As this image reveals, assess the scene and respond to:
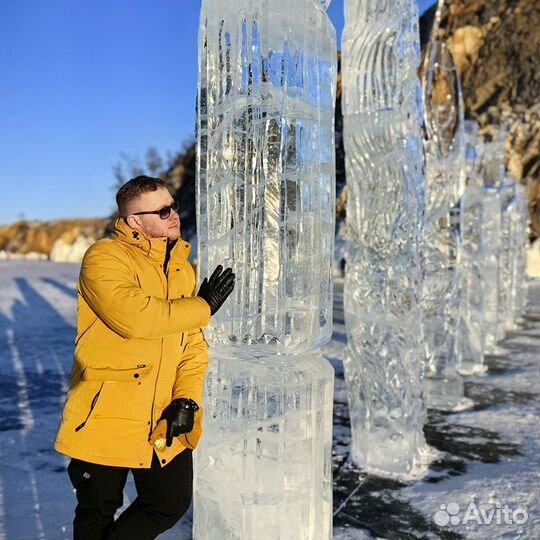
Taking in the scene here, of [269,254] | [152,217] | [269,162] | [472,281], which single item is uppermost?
[269,162]

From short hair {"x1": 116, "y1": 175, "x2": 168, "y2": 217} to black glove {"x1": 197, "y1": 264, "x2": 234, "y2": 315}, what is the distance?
1.10 ft

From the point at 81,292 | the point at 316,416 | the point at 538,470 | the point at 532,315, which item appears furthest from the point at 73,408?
the point at 532,315

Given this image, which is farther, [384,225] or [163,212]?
[384,225]

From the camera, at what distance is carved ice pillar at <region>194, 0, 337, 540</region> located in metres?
1.94

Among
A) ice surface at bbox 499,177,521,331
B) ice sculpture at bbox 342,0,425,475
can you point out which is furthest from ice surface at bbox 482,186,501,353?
ice sculpture at bbox 342,0,425,475

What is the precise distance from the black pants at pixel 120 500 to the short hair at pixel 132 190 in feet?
2.59

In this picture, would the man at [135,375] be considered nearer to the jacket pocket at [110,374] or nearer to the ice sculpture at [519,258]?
the jacket pocket at [110,374]

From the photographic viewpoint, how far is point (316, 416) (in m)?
2.01

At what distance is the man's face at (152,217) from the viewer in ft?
5.95

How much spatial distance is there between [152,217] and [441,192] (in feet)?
12.6

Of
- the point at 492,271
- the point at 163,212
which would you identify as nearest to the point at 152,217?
the point at 163,212

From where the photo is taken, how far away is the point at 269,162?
1937 mm

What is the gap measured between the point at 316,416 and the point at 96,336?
797 millimetres

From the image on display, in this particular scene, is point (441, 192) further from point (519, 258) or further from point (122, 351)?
point (519, 258)
